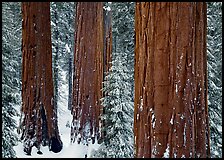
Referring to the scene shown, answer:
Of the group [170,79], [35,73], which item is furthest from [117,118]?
[170,79]

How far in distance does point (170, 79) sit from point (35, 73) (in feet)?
18.3

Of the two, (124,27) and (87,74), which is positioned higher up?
(124,27)

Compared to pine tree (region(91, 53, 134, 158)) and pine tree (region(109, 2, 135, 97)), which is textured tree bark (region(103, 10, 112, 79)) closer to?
pine tree (region(91, 53, 134, 158))

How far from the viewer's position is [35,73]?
7.89 meters

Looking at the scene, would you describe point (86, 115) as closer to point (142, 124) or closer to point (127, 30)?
point (142, 124)

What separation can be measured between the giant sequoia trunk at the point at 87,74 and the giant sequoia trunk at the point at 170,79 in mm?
6545

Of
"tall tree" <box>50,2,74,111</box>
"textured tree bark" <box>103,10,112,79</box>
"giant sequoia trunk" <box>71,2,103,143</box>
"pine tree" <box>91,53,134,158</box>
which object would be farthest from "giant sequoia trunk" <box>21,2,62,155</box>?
"tall tree" <box>50,2,74,111</box>

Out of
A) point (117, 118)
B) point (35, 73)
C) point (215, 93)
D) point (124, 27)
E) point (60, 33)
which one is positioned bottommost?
point (117, 118)

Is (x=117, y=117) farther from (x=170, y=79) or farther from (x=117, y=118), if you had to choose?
(x=170, y=79)

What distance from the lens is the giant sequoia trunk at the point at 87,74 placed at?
9.40 metres

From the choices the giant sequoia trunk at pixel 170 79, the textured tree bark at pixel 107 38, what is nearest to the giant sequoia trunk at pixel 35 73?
the textured tree bark at pixel 107 38

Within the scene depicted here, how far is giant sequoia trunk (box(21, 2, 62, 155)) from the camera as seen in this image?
25.7 feet

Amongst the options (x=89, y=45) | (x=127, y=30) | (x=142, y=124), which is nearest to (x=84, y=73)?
(x=89, y=45)

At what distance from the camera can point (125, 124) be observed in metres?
8.24
